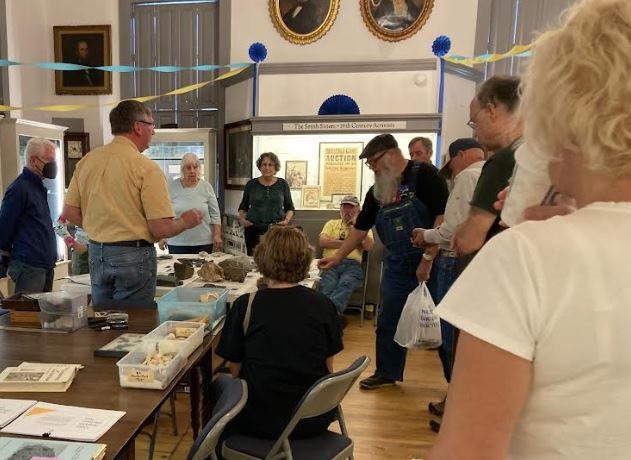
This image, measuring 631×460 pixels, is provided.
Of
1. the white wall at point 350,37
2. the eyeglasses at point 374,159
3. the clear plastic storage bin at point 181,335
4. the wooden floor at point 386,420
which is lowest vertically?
the wooden floor at point 386,420

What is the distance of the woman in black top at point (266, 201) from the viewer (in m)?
4.89

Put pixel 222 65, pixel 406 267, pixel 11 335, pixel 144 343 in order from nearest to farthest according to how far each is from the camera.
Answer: pixel 144 343
pixel 11 335
pixel 406 267
pixel 222 65

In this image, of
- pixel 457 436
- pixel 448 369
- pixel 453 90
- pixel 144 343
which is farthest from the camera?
pixel 453 90

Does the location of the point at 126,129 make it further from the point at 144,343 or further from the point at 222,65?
the point at 222,65

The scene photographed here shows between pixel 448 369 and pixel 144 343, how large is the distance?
190cm

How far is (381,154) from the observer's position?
3029 millimetres

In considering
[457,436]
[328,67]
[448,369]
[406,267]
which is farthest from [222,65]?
[457,436]

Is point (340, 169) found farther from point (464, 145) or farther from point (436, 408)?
point (436, 408)

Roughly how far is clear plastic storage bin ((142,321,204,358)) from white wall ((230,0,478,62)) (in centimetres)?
471

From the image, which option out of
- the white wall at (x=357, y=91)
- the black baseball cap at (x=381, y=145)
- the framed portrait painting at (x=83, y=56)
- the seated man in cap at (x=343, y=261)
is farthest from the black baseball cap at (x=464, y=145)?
the framed portrait painting at (x=83, y=56)

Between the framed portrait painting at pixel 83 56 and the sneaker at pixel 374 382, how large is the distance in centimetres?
515

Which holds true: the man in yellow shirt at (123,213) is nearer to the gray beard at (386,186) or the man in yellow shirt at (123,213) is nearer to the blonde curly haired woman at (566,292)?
the gray beard at (386,186)

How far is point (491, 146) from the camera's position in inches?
83.0

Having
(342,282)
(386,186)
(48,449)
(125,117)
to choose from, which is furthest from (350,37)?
(48,449)
